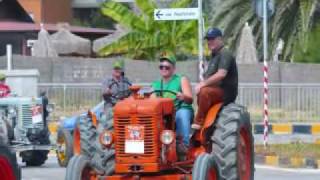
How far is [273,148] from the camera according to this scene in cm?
2308

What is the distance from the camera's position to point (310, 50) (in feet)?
140

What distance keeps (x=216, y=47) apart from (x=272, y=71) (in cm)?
2091

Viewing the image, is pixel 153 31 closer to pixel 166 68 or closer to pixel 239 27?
pixel 239 27

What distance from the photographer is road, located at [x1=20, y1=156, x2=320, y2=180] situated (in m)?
17.8

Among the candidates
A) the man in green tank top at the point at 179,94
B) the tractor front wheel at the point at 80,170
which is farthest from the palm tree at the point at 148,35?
the tractor front wheel at the point at 80,170

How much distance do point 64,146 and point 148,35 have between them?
2242cm

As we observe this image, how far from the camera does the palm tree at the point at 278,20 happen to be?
126ft

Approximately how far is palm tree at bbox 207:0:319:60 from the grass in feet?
49.4

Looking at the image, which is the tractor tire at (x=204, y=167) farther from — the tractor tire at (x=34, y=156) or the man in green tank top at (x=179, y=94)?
the tractor tire at (x=34, y=156)

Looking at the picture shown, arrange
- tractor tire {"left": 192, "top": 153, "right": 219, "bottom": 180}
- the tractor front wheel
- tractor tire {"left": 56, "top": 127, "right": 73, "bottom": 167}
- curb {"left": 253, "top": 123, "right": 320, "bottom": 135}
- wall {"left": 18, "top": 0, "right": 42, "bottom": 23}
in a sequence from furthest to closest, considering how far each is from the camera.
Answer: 1. wall {"left": 18, "top": 0, "right": 42, "bottom": 23}
2. curb {"left": 253, "top": 123, "right": 320, "bottom": 135}
3. tractor tire {"left": 56, "top": 127, "right": 73, "bottom": 167}
4. the tractor front wheel
5. tractor tire {"left": 192, "top": 153, "right": 219, "bottom": 180}

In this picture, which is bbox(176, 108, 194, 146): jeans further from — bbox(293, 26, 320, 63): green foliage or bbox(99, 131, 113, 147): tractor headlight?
bbox(293, 26, 320, 63): green foliage

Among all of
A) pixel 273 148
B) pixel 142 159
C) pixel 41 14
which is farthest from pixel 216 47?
pixel 41 14

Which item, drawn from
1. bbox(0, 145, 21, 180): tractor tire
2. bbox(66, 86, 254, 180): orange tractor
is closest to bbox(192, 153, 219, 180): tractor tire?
bbox(66, 86, 254, 180): orange tractor

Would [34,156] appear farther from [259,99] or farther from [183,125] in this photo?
[259,99]
